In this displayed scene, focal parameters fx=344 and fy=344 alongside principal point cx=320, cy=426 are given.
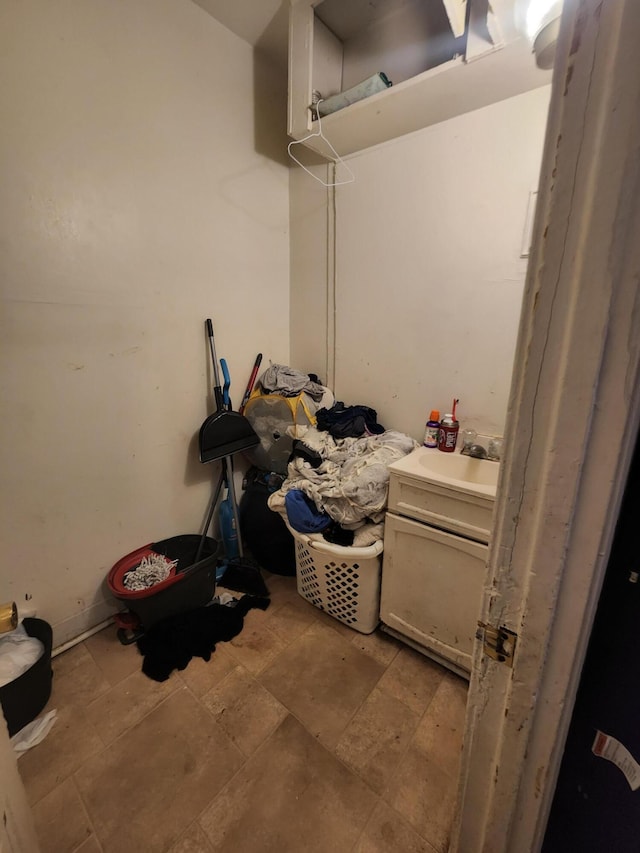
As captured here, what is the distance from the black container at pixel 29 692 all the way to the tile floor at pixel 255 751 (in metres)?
0.09

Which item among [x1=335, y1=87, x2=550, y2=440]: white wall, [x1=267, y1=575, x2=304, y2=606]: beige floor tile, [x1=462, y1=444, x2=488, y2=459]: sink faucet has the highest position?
[x1=335, y1=87, x2=550, y2=440]: white wall

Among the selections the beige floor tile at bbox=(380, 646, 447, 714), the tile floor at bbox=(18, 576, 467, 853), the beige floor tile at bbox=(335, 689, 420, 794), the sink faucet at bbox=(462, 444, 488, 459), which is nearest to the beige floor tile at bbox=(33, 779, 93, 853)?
the tile floor at bbox=(18, 576, 467, 853)

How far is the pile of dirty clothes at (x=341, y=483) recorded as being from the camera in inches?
53.6

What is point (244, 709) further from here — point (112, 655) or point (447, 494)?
point (447, 494)

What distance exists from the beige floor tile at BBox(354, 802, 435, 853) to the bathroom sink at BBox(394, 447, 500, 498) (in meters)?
0.94

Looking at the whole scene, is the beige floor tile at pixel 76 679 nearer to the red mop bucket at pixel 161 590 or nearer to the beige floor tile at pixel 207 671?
the red mop bucket at pixel 161 590

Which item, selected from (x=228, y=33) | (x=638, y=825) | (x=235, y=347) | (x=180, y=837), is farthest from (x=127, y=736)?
(x=228, y=33)

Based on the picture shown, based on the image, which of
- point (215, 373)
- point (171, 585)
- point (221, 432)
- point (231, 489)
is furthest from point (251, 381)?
point (171, 585)

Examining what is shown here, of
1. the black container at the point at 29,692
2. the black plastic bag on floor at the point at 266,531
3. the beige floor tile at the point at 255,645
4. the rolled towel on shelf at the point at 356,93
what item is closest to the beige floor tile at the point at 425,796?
the beige floor tile at the point at 255,645

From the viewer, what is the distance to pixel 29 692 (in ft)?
3.70

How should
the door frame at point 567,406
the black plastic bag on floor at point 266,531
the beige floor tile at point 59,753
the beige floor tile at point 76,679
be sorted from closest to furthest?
the door frame at point 567,406 < the beige floor tile at point 59,753 < the beige floor tile at point 76,679 < the black plastic bag on floor at point 266,531

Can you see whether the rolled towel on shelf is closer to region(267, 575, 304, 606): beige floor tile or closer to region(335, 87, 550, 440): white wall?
region(335, 87, 550, 440): white wall

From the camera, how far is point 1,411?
1.21 m

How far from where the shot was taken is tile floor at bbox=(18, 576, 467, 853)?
92 centimetres
